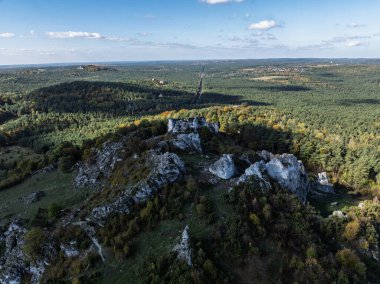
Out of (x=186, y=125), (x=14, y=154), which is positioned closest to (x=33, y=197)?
(x=186, y=125)

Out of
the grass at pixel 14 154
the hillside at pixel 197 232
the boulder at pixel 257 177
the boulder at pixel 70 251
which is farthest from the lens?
the grass at pixel 14 154

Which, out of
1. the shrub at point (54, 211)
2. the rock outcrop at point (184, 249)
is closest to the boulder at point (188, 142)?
the shrub at point (54, 211)

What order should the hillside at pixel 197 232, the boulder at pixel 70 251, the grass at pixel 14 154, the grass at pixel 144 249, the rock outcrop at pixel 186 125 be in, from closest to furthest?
1. the hillside at pixel 197 232
2. the grass at pixel 144 249
3. the boulder at pixel 70 251
4. the rock outcrop at pixel 186 125
5. the grass at pixel 14 154

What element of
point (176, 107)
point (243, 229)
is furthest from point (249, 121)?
point (243, 229)

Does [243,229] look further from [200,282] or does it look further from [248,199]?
[200,282]

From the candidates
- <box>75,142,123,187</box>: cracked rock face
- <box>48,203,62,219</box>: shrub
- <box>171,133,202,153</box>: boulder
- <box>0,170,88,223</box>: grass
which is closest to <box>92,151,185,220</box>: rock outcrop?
<box>48,203,62,219</box>: shrub

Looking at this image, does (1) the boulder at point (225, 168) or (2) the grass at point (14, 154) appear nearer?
(1) the boulder at point (225, 168)

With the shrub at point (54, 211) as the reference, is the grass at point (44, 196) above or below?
below

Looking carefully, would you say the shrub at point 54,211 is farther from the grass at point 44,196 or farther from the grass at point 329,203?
the grass at point 329,203
